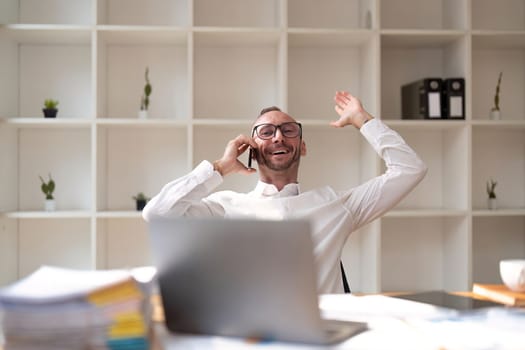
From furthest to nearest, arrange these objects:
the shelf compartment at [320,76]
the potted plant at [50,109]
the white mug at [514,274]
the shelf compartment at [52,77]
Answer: the shelf compartment at [320,76], the shelf compartment at [52,77], the potted plant at [50,109], the white mug at [514,274]

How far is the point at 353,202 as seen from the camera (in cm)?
260

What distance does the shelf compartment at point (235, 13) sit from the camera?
369 centimetres

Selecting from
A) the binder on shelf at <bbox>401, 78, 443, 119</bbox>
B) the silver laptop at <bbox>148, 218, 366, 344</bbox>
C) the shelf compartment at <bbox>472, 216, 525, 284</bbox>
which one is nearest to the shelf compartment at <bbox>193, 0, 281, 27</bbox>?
the binder on shelf at <bbox>401, 78, 443, 119</bbox>

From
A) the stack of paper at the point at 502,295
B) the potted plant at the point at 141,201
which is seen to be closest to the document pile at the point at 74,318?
the stack of paper at the point at 502,295

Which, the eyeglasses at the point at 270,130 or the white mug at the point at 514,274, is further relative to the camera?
the eyeglasses at the point at 270,130

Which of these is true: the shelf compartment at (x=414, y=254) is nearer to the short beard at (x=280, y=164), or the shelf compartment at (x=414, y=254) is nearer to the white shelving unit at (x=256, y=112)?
the white shelving unit at (x=256, y=112)

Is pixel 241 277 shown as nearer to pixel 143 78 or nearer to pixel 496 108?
pixel 143 78

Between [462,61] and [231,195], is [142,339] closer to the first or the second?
[231,195]

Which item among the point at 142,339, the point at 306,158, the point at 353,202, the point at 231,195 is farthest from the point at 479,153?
the point at 142,339

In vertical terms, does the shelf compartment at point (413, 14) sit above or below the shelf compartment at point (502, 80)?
above

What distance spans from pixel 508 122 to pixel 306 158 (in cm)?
110

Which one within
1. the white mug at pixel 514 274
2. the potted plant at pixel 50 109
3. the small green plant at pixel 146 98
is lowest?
the white mug at pixel 514 274

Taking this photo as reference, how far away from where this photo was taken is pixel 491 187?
3.78 metres

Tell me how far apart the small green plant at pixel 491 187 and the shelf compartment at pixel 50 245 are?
228cm
